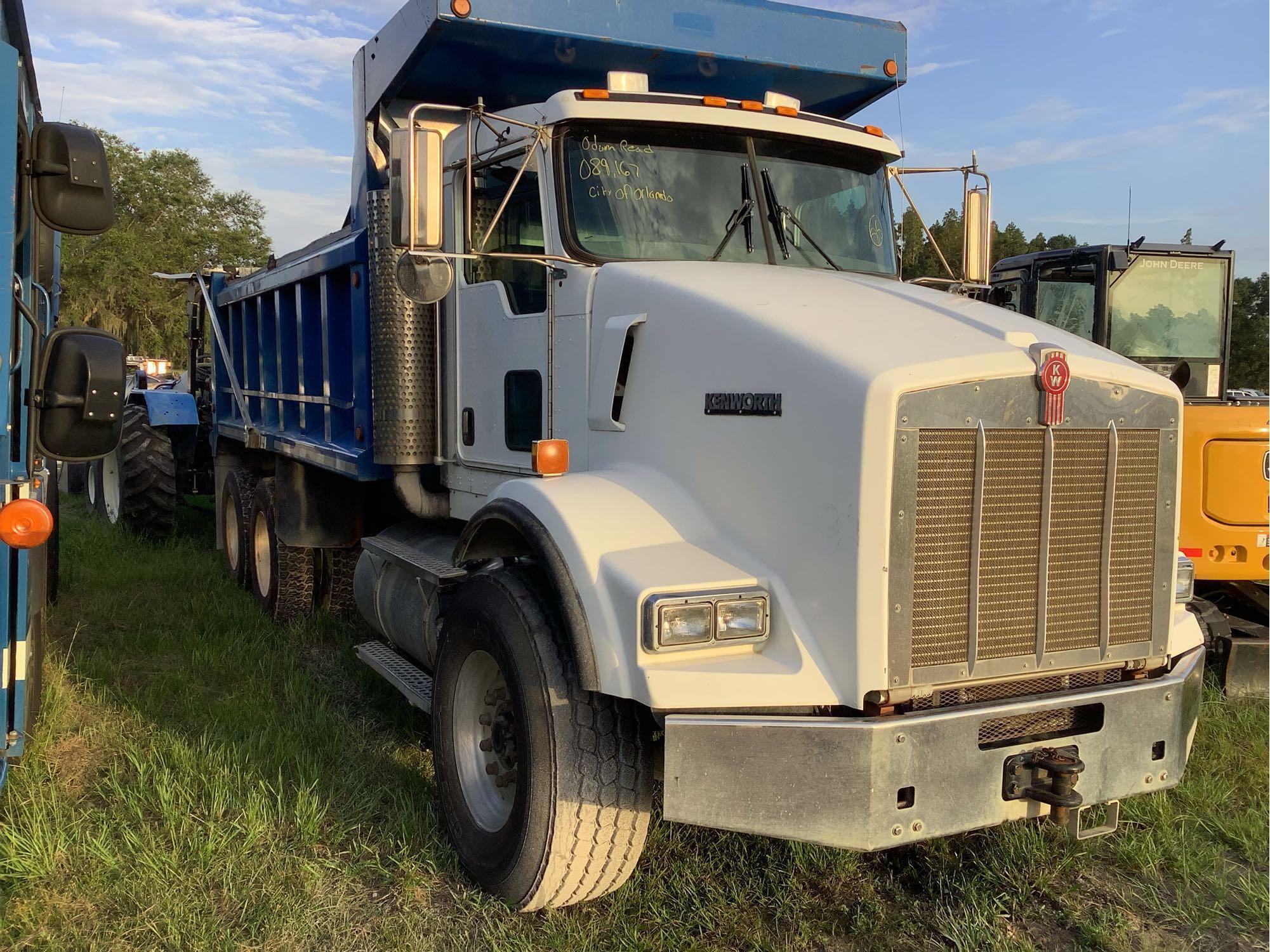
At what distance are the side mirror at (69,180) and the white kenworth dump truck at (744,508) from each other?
3.15 feet

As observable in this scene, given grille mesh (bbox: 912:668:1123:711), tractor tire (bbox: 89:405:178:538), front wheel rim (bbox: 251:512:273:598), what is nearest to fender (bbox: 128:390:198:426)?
tractor tire (bbox: 89:405:178:538)

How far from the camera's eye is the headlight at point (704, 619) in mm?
3016

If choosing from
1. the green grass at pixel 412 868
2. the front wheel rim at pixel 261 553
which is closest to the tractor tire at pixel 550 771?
the green grass at pixel 412 868

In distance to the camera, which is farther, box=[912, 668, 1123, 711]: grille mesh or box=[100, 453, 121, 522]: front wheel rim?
box=[100, 453, 121, 522]: front wheel rim

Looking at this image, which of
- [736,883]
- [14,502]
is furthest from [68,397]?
[736,883]

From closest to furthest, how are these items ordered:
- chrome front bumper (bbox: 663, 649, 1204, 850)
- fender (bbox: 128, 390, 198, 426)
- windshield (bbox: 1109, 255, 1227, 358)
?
1. chrome front bumper (bbox: 663, 649, 1204, 850)
2. windshield (bbox: 1109, 255, 1227, 358)
3. fender (bbox: 128, 390, 198, 426)

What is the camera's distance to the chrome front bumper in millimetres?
2930

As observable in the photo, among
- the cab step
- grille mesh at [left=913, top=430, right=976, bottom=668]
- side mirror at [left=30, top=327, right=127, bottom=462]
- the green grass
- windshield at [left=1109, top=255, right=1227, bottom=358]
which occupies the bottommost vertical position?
the green grass

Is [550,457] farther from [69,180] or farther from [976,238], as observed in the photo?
[976,238]

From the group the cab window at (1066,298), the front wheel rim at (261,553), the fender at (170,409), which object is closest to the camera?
the front wheel rim at (261,553)

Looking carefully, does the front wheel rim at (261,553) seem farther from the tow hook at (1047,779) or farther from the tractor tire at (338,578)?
the tow hook at (1047,779)

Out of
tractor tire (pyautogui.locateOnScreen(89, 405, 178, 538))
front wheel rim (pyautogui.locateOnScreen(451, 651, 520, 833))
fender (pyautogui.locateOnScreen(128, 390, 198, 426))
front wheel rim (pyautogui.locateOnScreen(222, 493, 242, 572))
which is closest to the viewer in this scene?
front wheel rim (pyautogui.locateOnScreen(451, 651, 520, 833))

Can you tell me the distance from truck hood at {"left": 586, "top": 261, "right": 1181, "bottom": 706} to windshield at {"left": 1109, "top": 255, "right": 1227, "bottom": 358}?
4.98m

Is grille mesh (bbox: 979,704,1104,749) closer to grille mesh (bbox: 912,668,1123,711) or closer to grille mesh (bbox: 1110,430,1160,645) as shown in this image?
grille mesh (bbox: 912,668,1123,711)
